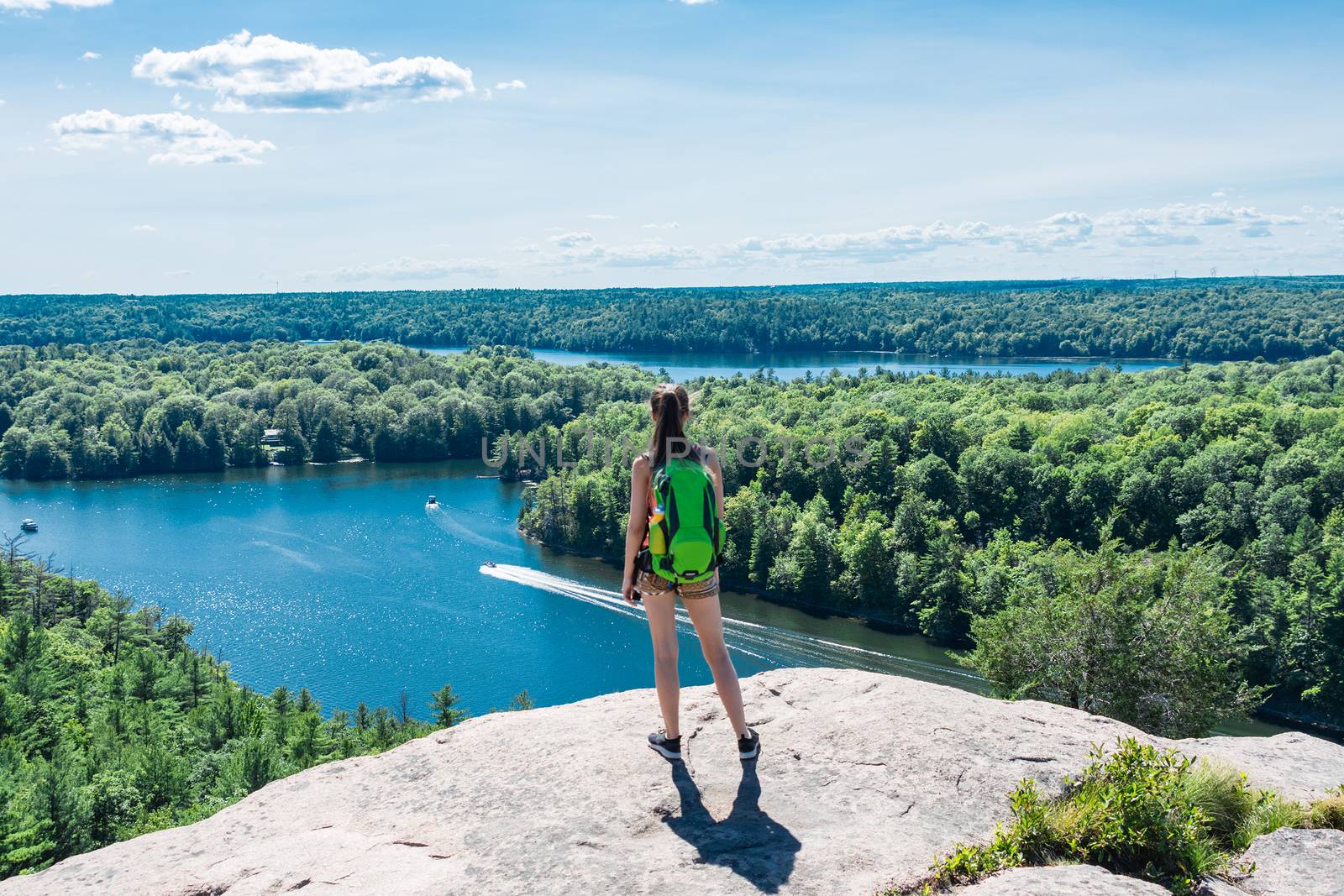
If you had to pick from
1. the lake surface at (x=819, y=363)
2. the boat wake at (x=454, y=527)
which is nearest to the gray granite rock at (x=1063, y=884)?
the boat wake at (x=454, y=527)

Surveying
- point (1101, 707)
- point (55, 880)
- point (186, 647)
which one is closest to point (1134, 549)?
point (1101, 707)

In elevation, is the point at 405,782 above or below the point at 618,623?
above

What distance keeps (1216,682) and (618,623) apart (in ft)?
109

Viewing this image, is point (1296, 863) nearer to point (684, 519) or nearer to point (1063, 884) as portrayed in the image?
point (1063, 884)

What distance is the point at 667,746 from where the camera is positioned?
627 centimetres

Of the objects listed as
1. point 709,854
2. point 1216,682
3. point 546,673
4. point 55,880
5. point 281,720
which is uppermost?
point 709,854

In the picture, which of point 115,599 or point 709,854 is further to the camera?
point 115,599

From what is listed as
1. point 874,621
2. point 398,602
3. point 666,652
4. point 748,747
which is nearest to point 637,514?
point 666,652

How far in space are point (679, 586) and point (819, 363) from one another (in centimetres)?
14905

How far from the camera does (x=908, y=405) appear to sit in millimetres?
70750

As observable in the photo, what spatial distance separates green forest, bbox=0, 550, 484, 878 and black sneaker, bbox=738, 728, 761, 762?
1606 cm

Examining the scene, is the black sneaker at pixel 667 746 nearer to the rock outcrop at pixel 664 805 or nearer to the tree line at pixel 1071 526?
the rock outcrop at pixel 664 805

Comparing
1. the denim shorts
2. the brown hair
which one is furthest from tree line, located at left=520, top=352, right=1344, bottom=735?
the brown hair

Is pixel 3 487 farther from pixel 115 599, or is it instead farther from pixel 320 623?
pixel 320 623
